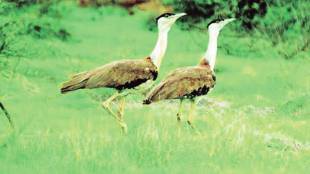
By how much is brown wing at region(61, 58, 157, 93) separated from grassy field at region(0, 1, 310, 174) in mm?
631

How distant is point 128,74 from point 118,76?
0.14m

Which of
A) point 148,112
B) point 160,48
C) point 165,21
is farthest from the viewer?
point 148,112

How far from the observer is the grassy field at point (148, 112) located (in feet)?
33.7

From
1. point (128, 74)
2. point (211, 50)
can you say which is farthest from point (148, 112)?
point (211, 50)

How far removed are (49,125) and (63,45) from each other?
11456 millimetres

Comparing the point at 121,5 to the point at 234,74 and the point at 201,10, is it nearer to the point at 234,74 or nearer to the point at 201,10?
the point at 201,10

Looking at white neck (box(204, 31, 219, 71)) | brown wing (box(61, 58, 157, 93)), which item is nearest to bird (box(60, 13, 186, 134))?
brown wing (box(61, 58, 157, 93))

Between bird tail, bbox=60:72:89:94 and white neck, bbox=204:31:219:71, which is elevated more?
white neck, bbox=204:31:219:71

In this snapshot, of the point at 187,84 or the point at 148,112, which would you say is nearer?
the point at 187,84

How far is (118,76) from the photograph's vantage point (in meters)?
11.7

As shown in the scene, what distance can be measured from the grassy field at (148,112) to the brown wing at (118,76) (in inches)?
24.8

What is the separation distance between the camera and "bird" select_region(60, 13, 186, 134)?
453 inches

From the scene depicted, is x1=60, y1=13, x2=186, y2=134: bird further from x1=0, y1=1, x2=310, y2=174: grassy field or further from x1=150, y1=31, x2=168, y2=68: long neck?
x1=0, y1=1, x2=310, y2=174: grassy field

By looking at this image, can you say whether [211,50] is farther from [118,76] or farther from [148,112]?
[148,112]
